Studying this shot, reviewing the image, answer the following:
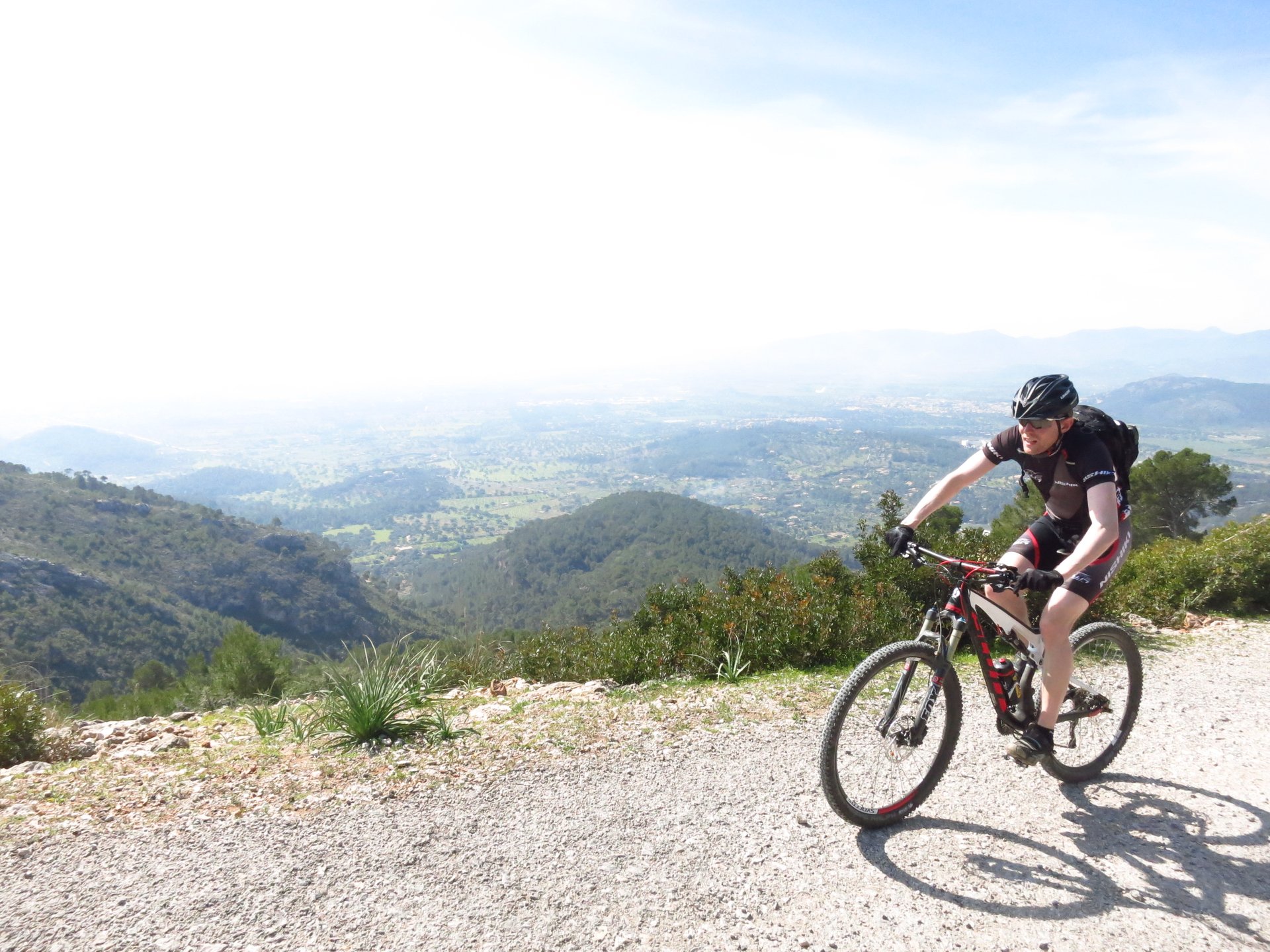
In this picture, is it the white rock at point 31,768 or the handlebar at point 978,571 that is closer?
the handlebar at point 978,571

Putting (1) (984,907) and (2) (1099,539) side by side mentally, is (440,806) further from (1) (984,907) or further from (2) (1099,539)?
(2) (1099,539)

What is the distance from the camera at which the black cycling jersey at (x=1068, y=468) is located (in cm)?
331

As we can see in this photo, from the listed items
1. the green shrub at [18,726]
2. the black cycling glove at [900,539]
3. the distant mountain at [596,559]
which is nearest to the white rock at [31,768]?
the green shrub at [18,726]

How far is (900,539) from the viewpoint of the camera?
11.5 ft

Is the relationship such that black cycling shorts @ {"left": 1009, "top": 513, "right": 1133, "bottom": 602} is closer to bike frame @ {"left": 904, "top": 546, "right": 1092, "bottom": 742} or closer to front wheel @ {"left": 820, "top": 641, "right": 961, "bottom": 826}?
bike frame @ {"left": 904, "top": 546, "right": 1092, "bottom": 742}

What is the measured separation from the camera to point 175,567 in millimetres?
66938

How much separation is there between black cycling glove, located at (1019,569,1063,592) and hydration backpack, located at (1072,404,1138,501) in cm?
95

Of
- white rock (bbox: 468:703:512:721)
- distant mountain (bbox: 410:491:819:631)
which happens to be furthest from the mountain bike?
distant mountain (bbox: 410:491:819:631)

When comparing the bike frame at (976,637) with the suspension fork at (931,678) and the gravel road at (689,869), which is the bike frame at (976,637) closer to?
Result: the suspension fork at (931,678)

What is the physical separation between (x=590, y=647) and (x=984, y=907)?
5.57 meters

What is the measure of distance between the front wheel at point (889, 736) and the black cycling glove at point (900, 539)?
0.50 metres

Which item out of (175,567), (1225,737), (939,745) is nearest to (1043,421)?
(939,745)

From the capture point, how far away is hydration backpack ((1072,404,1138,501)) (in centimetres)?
347

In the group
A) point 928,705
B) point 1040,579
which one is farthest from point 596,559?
point 1040,579
